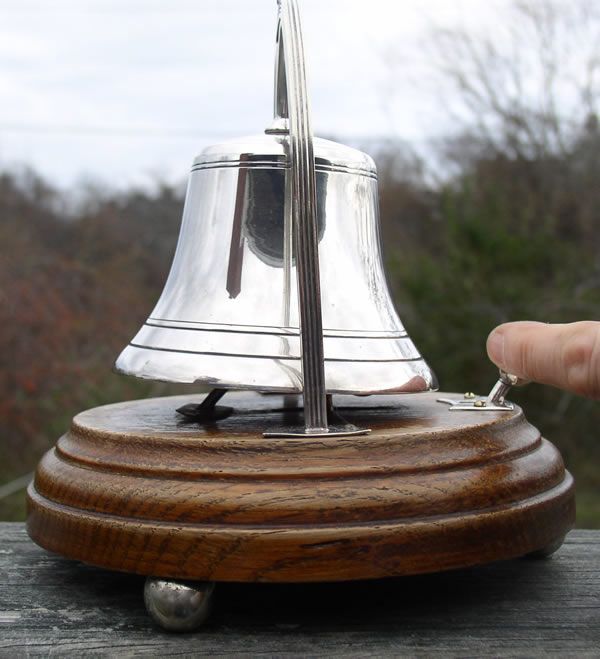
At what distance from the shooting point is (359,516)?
1107 mm

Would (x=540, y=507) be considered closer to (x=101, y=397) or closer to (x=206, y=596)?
(x=206, y=596)

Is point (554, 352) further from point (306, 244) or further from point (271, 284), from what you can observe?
point (271, 284)

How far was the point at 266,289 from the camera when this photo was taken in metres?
1.38

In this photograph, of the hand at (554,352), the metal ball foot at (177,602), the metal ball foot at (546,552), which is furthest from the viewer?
the metal ball foot at (546,552)

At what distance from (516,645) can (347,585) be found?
0.88 feet

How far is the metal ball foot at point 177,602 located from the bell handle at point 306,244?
0.24 meters

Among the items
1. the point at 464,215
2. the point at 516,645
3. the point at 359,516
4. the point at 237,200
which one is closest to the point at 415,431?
the point at 359,516

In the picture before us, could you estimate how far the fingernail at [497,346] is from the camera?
3.83 feet

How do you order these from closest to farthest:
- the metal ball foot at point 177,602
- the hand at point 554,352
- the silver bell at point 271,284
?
the hand at point 554,352, the metal ball foot at point 177,602, the silver bell at point 271,284

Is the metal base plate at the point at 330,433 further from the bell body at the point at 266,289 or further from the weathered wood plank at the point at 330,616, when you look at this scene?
the weathered wood plank at the point at 330,616

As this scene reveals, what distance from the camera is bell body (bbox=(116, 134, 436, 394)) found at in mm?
1313

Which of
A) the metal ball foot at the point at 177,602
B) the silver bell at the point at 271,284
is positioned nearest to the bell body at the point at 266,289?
the silver bell at the point at 271,284

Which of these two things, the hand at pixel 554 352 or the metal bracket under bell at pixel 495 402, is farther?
the metal bracket under bell at pixel 495 402

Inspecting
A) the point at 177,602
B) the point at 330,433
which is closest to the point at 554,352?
the point at 330,433
